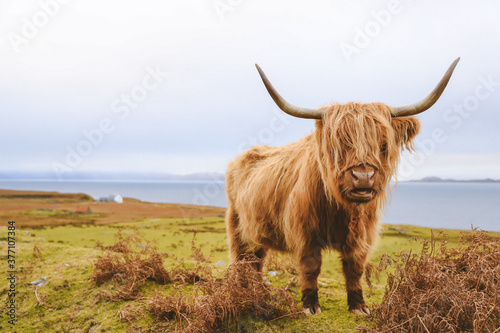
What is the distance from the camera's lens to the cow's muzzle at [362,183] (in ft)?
8.70

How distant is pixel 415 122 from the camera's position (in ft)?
11.0

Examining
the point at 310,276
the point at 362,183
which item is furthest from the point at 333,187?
the point at 310,276

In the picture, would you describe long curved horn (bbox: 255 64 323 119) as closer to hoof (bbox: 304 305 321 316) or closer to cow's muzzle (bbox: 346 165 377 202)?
cow's muzzle (bbox: 346 165 377 202)

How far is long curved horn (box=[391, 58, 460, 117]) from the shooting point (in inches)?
113

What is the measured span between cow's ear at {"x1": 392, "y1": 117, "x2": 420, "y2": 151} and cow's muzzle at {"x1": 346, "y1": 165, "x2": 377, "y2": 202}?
31.9 inches

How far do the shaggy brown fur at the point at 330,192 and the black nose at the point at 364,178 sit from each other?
27 millimetres

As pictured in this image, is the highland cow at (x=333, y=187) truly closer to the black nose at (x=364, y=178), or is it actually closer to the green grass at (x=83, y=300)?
the black nose at (x=364, y=178)

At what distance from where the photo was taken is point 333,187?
296cm

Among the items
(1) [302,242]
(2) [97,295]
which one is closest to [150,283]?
(2) [97,295]

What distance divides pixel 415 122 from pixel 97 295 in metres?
4.43

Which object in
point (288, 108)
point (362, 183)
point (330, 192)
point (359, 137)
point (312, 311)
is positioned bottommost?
point (312, 311)

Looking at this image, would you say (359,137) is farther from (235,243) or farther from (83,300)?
(83,300)

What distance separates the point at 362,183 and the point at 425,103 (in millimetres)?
1100

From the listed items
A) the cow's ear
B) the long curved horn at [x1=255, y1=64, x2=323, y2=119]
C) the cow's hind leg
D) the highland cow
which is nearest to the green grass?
the highland cow
